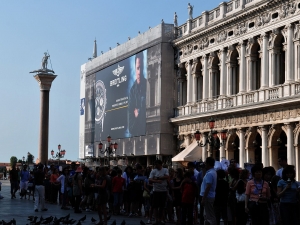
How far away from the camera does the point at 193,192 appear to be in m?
15.8

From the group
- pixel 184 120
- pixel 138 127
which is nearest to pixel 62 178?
pixel 184 120

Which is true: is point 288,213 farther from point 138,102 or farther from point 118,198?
point 138,102

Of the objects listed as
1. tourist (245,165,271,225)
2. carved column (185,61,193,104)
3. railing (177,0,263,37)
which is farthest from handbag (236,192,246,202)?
carved column (185,61,193,104)

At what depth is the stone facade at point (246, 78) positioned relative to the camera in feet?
108

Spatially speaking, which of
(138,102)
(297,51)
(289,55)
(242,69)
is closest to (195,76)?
(138,102)

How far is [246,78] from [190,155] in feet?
20.5

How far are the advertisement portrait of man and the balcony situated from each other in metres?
3.18

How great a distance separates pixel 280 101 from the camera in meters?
32.5

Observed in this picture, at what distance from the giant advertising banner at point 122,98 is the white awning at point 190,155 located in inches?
244

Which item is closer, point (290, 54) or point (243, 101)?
point (290, 54)

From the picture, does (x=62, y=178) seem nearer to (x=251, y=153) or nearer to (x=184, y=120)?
(x=251, y=153)

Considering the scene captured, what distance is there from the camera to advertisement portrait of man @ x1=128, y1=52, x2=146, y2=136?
155ft

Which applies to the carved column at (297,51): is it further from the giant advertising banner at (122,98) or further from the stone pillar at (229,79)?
the giant advertising banner at (122,98)

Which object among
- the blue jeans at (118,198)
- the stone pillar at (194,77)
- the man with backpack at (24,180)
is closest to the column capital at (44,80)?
the stone pillar at (194,77)
